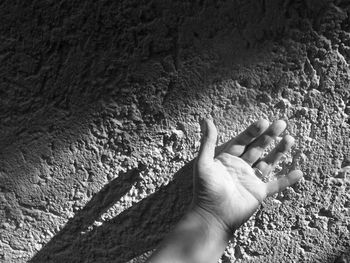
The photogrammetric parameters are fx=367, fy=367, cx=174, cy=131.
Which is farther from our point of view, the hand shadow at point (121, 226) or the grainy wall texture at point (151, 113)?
the hand shadow at point (121, 226)

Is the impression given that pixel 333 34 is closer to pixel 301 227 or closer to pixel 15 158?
pixel 301 227

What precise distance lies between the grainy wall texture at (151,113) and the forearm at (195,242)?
0.08m

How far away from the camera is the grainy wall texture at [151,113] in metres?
0.77

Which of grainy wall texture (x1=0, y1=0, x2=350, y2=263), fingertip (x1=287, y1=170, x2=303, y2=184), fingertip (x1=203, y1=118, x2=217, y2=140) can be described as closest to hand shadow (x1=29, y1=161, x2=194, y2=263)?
grainy wall texture (x1=0, y1=0, x2=350, y2=263)

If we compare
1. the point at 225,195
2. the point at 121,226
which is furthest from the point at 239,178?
the point at 121,226

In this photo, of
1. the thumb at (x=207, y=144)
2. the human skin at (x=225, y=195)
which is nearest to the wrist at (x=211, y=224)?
the human skin at (x=225, y=195)

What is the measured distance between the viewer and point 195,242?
2.62ft

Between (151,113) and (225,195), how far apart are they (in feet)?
0.80

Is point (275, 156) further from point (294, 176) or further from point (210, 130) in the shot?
point (210, 130)

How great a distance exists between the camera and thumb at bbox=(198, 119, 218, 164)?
2.51ft

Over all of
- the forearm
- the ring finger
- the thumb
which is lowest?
the forearm

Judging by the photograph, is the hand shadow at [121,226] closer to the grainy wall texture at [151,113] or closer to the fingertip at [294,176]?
the grainy wall texture at [151,113]

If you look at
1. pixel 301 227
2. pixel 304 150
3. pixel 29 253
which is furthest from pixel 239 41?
pixel 29 253

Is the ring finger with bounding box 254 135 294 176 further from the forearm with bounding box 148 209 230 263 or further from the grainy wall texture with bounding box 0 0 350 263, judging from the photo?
the forearm with bounding box 148 209 230 263
